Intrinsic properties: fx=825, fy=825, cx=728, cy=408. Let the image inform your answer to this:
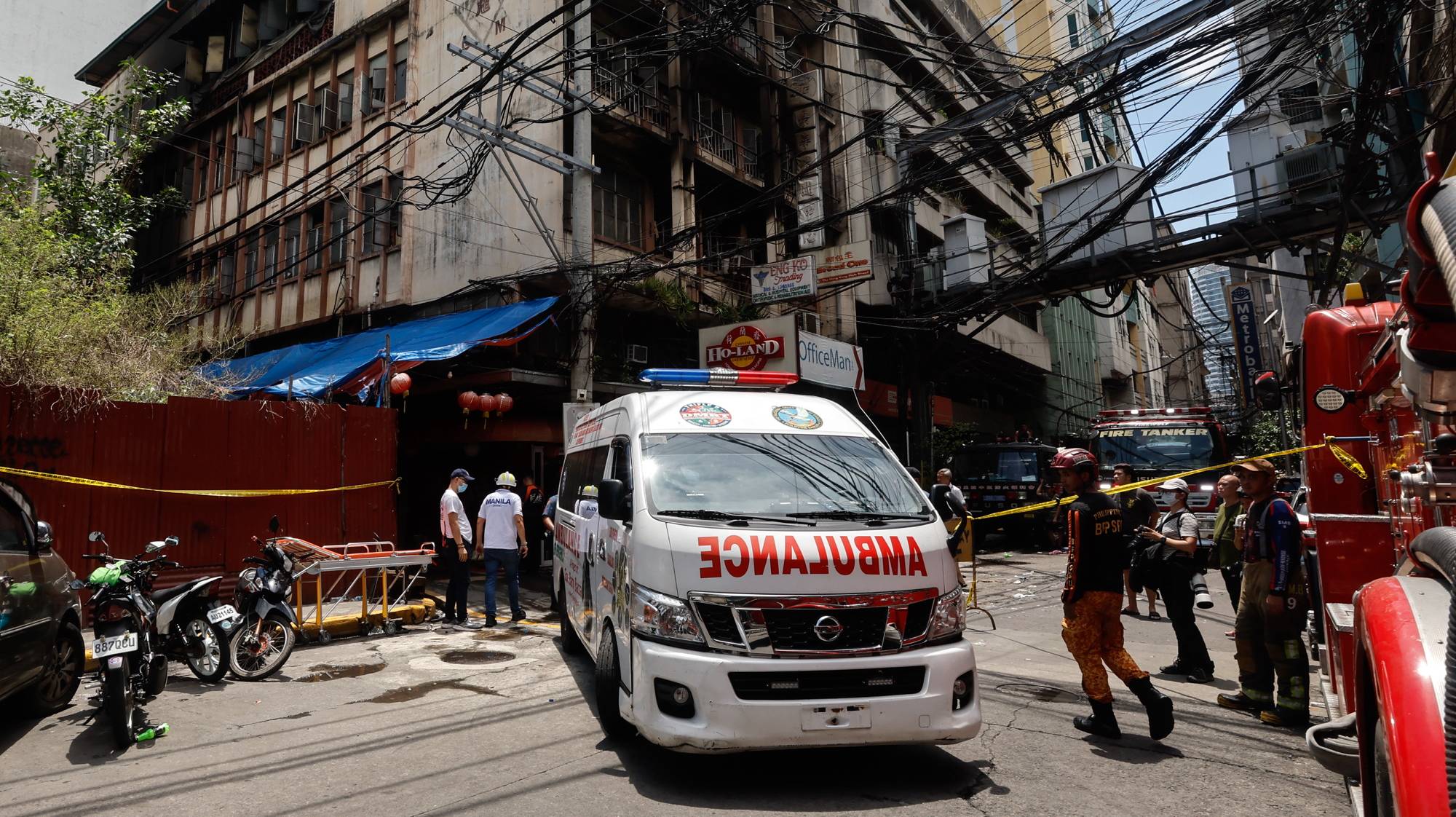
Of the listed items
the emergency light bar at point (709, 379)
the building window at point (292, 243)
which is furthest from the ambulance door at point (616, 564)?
the building window at point (292, 243)

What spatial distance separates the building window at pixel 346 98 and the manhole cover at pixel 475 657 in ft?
53.9

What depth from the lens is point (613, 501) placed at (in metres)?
5.01

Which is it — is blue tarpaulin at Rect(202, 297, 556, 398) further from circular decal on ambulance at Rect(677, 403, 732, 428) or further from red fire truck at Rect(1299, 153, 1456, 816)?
red fire truck at Rect(1299, 153, 1456, 816)

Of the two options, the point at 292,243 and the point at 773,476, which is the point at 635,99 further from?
the point at 773,476

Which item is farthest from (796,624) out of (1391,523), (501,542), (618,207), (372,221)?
(372,221)

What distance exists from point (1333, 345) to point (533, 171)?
14369mm

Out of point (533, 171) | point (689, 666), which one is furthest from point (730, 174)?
point (689, 666)

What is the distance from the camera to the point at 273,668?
23.4 ft

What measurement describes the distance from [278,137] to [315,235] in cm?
345

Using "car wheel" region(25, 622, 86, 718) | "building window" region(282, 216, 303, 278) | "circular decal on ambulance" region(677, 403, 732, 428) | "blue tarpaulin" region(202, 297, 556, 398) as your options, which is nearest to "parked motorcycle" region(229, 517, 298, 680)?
"car wheel" region(25, 622, 86, 718)

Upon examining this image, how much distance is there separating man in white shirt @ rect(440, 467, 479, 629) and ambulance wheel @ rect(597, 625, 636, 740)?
4.95 meters

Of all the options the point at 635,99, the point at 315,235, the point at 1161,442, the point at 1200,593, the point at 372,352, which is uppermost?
the point at 635,99

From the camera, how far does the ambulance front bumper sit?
162 inches

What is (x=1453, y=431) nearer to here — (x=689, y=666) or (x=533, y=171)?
(x=689, y=666)
